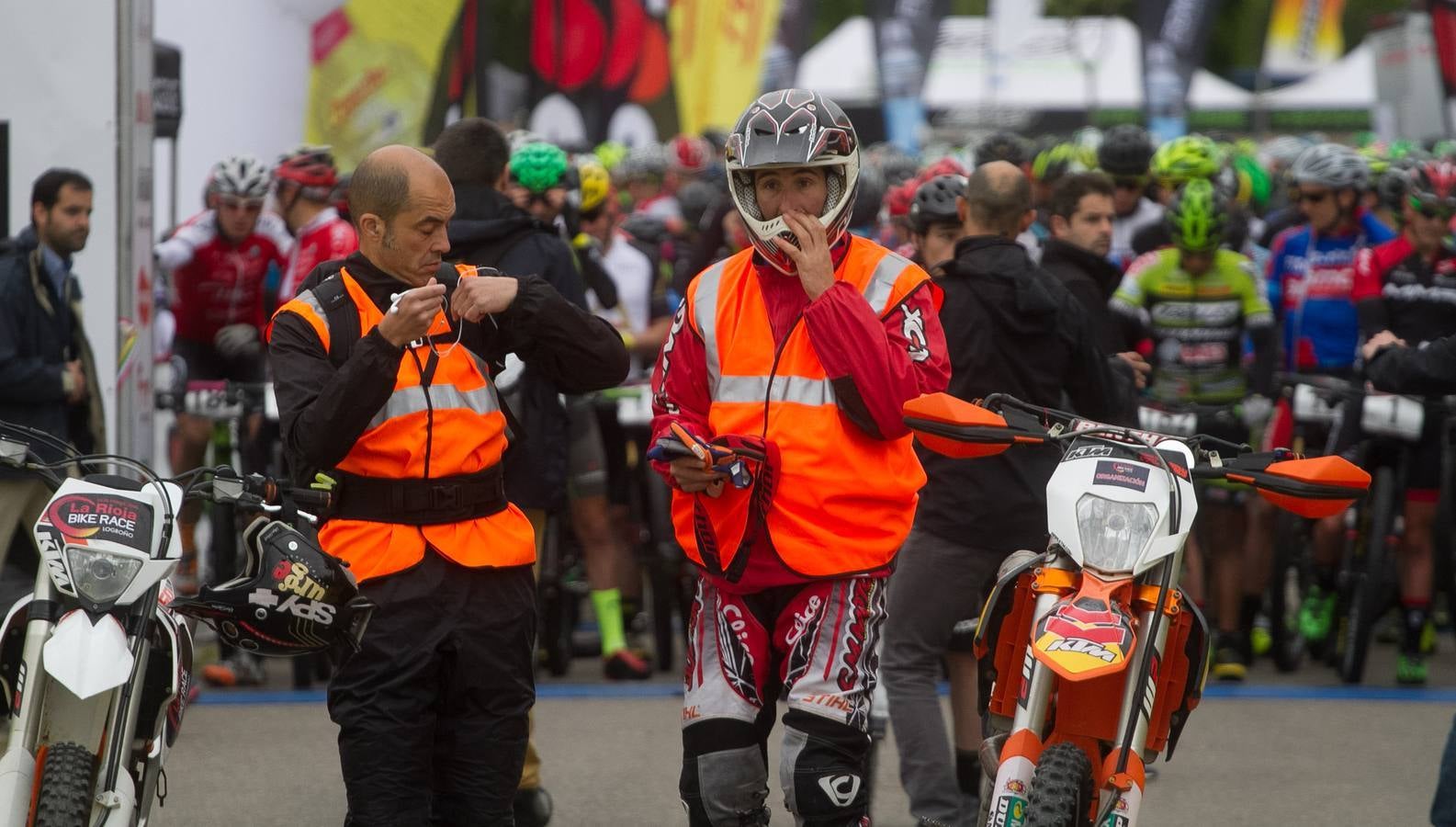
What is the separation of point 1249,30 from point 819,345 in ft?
101

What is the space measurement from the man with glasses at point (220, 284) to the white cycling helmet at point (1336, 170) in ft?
17.6

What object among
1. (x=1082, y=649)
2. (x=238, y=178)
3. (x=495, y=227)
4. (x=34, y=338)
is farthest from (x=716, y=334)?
(x=238, y=178)

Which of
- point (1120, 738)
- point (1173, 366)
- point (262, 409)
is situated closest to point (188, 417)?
point (262, 409)

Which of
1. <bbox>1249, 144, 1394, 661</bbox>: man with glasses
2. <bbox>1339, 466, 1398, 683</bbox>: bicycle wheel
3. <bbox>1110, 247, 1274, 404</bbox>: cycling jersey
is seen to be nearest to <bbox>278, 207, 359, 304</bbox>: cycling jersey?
<bbox>1110, 247, 1274, 404</bbox>: cycling jersey

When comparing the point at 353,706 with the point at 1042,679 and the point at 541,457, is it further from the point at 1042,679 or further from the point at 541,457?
the point at 541,457

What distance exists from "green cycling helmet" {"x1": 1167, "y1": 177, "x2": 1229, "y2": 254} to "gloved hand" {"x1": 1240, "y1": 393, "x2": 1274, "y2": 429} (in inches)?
28.5

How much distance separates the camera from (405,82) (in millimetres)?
13406

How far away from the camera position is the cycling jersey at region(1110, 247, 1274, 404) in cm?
978

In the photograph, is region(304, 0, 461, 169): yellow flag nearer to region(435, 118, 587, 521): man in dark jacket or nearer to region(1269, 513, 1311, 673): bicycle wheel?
region(435, 118, 587, 521): man in dark jacket

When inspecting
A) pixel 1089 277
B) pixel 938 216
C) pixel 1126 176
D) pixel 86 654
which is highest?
pixel 1126 176

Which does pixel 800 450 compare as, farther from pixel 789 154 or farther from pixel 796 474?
pixel 789 154

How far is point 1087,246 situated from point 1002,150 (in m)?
2.57

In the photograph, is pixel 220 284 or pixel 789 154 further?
pixel 220 284

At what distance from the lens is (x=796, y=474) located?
500 centimetres
